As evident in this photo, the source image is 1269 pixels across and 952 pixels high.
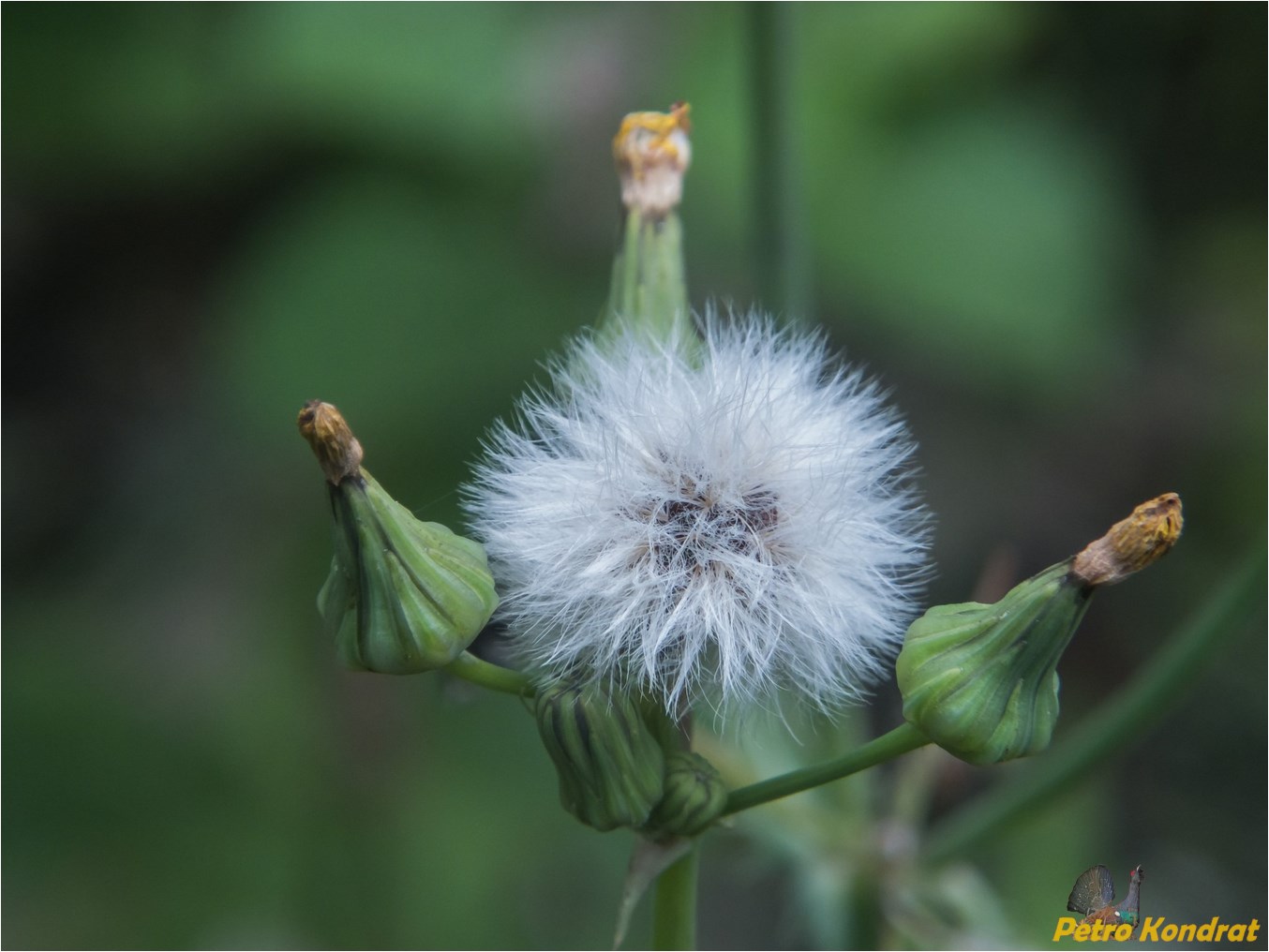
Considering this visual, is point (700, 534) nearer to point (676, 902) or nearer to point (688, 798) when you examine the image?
→ point (688, 798)

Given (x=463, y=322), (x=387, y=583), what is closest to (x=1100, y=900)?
(x=387, y=583)

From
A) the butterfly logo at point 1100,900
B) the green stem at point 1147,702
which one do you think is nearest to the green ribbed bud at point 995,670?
the butterfly logo at point 1100,900

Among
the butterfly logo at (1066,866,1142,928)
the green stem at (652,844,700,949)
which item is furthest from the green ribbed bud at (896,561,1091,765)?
the butterfly logo at (1066,866,1142,928)

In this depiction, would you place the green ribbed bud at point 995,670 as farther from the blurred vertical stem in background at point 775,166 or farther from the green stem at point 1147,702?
the blurred vertical stem in background at point 775,166

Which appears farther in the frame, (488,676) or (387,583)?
(488,676)

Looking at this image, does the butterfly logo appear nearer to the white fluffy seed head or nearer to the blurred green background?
the white fluffy seed head

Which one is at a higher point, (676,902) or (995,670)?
(995,670)
